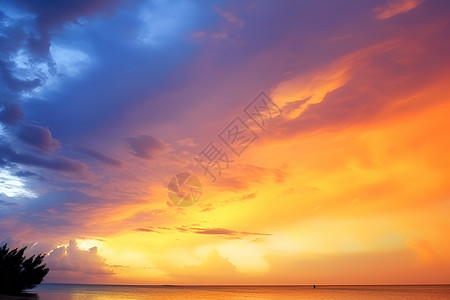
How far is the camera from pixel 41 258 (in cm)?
8662

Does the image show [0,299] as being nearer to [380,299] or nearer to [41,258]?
[41,258]

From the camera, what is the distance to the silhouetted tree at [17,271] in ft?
265

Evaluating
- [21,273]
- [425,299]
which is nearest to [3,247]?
[21,273]

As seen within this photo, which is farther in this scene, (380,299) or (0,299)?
(380,299)

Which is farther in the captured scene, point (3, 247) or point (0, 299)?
point (3, 247)

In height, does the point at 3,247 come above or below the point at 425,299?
above

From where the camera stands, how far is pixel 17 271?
83875 millimetres

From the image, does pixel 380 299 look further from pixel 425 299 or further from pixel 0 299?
pixel 0 299

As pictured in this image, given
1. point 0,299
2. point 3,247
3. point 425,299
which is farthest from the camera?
point 425,299

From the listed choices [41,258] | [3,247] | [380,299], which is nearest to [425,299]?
[380,299]

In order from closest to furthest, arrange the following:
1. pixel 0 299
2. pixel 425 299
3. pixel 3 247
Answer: pixel 0 299 < pixel 3 247 < pixel 425 299

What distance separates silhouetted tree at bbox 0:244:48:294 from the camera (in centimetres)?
8088

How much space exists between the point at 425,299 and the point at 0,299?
118 metres

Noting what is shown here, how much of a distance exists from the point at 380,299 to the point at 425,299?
45.4ft
